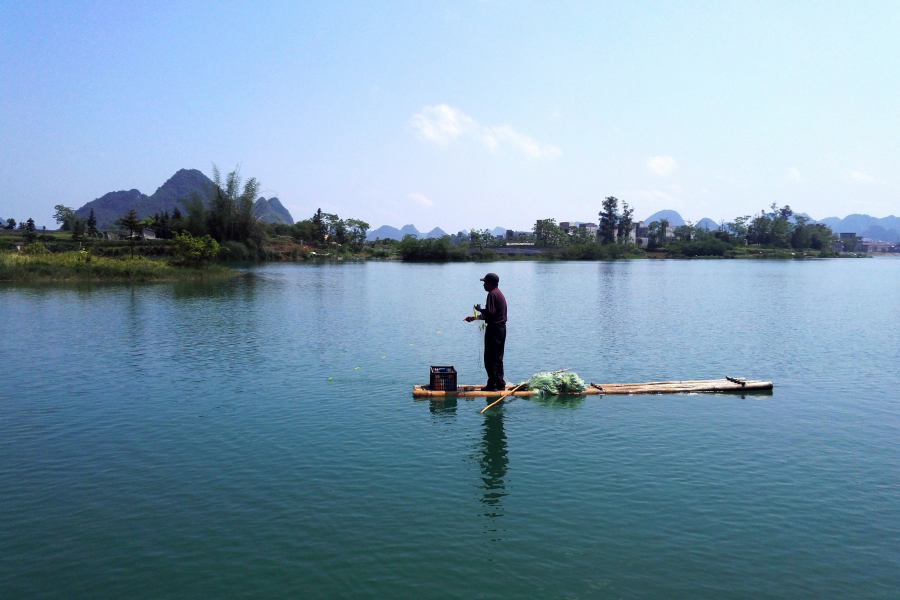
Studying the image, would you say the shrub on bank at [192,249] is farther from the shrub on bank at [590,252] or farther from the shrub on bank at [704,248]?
the shrub on bank at [704,248]

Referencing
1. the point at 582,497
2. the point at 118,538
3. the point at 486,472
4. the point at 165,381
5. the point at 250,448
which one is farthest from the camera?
the point at 165,381

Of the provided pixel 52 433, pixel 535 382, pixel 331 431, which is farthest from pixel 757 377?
pixel 52 433

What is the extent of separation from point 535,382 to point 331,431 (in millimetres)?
5101

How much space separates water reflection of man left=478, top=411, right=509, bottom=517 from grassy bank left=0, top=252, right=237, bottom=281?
1533 inches

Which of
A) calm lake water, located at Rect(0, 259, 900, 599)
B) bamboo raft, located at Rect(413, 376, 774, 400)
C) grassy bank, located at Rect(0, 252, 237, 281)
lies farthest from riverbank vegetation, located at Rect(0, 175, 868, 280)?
bamboo raft, located at Rect(413, 376, 774, 400)

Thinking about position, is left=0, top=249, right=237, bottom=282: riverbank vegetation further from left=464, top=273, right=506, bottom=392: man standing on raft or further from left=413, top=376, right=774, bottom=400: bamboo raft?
left=464, top=273, right=506, bottom=392: man standing on raft

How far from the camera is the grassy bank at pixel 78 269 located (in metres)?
40.1

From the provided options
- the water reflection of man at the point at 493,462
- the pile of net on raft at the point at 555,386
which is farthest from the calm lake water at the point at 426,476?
the pile of net on raft at the point at 555,386

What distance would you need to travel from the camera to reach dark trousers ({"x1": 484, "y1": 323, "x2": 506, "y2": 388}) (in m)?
14.0

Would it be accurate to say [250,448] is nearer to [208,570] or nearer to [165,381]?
[208,570]

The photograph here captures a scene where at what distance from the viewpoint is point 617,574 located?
6.66 metres

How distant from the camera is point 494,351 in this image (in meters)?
14.0

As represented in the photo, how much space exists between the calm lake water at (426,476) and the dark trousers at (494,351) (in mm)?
910

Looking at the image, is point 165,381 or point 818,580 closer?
point 818,580
